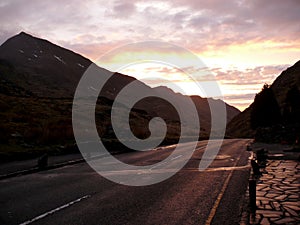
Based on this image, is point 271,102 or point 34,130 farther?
point 271,102

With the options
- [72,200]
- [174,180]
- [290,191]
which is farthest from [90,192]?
[290,191]

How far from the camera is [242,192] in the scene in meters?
10.7

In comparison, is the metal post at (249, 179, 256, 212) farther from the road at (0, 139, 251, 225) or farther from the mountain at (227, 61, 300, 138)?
the mountain at (227, 61, 300, 138)

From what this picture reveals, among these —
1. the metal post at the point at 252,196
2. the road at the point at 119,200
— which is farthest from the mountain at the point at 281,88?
the metal post at the point at 252,196

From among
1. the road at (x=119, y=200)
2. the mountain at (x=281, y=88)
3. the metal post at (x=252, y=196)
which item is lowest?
the road at (x=119, y=200)

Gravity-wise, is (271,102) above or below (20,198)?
above

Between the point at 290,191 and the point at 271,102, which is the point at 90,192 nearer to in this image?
the point at 290,191

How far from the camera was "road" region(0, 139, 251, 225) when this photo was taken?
7.71 metres

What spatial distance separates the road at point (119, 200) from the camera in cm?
771

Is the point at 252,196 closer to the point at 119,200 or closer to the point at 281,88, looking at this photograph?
the point at 119,200

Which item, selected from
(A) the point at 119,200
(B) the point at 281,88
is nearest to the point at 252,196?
(A) the point at 119,200

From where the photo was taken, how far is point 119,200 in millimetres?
9617

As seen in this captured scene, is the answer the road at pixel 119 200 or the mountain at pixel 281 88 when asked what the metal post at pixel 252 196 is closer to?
the road at pixel 119 200

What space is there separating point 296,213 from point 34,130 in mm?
25775
